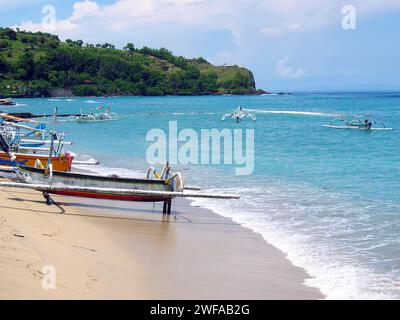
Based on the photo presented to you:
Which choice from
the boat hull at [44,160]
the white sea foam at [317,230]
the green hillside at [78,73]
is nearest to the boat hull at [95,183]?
the white sea foam at [317,230]

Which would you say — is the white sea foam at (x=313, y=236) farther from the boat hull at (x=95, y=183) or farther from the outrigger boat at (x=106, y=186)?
the boat hull at (x=95, y=183)

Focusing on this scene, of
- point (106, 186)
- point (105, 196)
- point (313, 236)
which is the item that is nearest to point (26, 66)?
point (105, 196)

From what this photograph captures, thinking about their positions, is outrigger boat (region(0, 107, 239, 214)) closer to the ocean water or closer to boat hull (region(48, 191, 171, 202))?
boat hull (region(48, 191, 171, 202))

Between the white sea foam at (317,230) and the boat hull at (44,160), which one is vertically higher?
the boat hull at (44,160)

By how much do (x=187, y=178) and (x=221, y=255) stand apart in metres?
11.2

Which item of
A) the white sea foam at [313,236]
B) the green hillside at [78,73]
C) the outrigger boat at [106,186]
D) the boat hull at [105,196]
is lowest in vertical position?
the white sea foam at [313,236]

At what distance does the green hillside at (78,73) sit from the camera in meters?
150

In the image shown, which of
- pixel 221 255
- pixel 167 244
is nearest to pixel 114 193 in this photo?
pixel 167 244

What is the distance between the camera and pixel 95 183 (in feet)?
53.4

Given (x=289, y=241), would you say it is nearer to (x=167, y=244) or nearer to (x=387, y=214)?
(x=167, y=244)

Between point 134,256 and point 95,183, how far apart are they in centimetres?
504

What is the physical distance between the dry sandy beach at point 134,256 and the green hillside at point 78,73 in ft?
416

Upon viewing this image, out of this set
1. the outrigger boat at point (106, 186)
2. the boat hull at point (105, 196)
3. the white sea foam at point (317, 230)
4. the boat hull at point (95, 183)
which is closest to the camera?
the white sea foam at point (317, 230)
